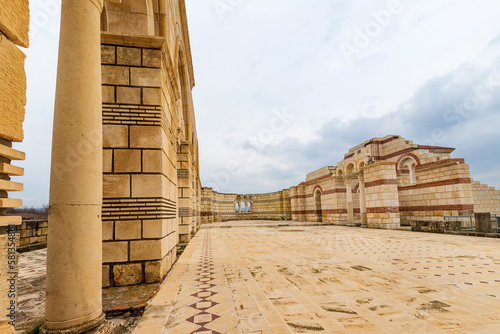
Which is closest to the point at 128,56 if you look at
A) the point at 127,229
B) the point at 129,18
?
the point at 129,18

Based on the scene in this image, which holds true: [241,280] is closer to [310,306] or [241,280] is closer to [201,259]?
[310,306]

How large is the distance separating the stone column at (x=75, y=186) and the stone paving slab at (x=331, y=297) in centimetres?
62

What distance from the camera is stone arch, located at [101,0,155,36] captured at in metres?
4.39

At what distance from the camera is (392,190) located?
44.2ft

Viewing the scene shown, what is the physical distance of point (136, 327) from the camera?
7.77 ft

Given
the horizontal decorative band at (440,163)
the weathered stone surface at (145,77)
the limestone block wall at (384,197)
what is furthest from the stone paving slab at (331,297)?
the horizontal decorative band at (440,163)

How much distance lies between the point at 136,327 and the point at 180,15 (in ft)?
30.8

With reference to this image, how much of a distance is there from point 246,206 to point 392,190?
20921 millimetres

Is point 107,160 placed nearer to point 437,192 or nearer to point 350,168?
point 437,192

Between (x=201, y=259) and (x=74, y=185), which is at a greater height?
(x=74, y=185)

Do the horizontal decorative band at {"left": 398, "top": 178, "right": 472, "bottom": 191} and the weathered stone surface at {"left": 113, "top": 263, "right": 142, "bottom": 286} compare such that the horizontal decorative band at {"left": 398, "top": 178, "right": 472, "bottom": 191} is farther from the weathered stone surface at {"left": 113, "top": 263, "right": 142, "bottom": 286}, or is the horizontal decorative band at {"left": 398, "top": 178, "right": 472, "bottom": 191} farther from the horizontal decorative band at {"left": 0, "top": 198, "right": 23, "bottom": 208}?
the horizontal decorative band at {"left": 0, "top": 198, "right": 23, "bottom": 208}

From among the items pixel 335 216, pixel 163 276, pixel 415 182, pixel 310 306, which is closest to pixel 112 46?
pixel 163 276

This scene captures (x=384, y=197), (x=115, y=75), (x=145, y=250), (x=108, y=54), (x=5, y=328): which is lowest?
(x=145, y=250)

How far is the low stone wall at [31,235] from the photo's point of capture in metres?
7.72
